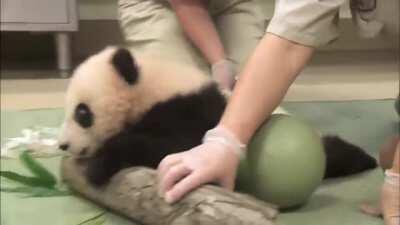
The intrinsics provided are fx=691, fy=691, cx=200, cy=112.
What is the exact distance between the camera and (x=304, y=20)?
94cm

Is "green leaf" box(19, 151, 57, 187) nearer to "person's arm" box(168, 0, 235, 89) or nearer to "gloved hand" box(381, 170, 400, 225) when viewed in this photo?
"person's arm" box(168, 0, 235, 89)

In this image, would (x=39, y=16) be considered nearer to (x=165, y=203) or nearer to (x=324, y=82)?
(x=324, y=82)

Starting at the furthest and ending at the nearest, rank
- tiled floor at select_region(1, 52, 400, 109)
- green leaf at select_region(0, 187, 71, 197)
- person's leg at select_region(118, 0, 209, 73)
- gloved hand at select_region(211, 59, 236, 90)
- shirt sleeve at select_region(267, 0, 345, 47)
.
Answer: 1. tiled floor at select_region(1, 52, 400, 109)
2. person's leg at select_region(118, 0, 209, 73)
3. gloved hand at select_region(211, 59, 236, 90)
4. green leaf at select_region(0, 187, 71, 197)
5. shirt sleeve at select_region(267, 0, 345, 47)

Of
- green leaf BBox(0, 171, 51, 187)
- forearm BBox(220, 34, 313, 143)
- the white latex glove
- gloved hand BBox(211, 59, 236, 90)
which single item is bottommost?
green leaf BBox(0, 171, 51, 187)

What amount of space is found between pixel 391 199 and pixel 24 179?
0.59m

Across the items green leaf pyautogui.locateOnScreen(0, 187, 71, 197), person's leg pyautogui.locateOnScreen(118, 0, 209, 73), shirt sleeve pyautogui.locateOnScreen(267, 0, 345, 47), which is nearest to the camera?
shirt sleeve pyautogui.locateOnScreen(267, 0, 345, 47)

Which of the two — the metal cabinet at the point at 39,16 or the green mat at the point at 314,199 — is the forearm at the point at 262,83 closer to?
the green mat at the point at 314,199

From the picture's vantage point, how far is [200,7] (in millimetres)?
1469

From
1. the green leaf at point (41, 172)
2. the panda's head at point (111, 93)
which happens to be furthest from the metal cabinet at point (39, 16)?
the panda's head at point (111, 93)

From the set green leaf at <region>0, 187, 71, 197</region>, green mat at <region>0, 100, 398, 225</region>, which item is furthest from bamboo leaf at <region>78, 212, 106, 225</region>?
green leaf at <region>0, 187, 71, 197</region>

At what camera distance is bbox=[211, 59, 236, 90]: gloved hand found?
1348mm

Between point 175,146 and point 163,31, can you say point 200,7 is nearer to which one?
point 163,31

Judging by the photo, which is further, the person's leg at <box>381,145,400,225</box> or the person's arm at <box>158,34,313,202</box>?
the person's leg at <box>381,145,400,225</box>

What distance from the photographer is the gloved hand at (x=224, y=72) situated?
1348mm
